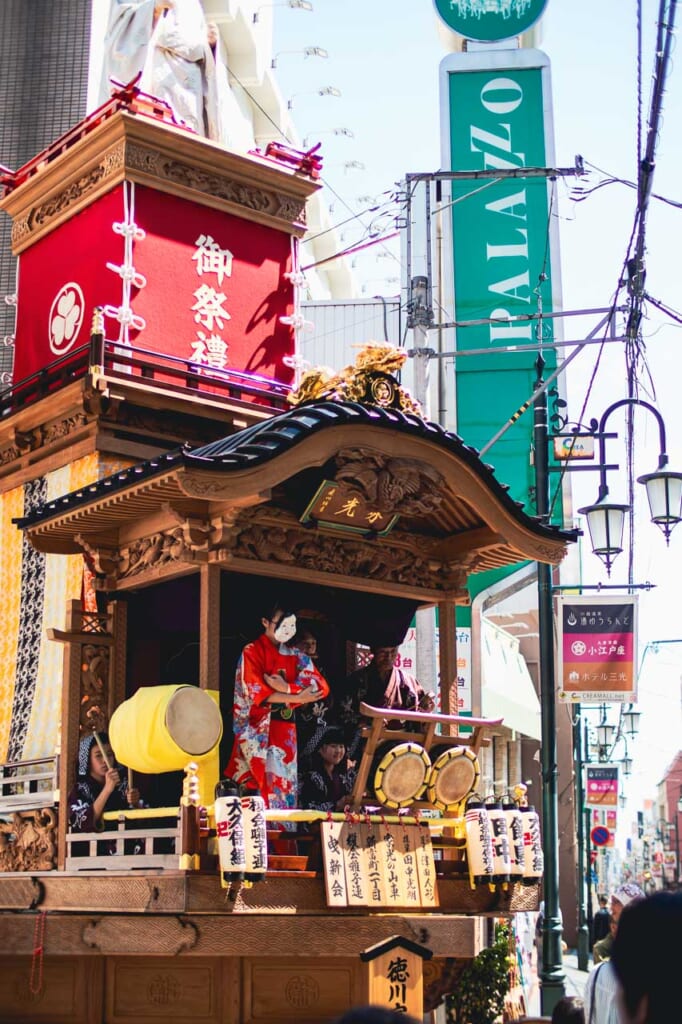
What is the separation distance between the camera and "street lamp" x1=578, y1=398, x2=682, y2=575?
13.9 metres

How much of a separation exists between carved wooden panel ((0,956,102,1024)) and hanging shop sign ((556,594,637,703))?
780cm

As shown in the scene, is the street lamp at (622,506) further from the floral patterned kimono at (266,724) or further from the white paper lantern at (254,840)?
the white paper lantern at (254,840)

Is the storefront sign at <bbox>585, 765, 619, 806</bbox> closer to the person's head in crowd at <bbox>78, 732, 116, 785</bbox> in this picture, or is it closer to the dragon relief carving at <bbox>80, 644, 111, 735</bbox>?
the dragon relief carving at <bbox>80, 644, 111, 735</bbox>

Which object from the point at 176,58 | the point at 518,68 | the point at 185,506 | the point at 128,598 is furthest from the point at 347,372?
the point at 518,68

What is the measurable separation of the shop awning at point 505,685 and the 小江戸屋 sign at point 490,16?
463 inches

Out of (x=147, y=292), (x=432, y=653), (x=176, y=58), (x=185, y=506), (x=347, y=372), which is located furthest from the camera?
(x=432, y=653)

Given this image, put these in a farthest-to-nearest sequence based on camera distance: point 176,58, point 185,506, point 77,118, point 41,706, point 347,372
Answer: point 77,118 < point 176,58 < point 41,706 < point 347,372 < point 185,506

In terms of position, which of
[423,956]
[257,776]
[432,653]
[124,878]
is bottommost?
[423,956]

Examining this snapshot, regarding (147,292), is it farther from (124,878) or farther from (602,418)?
(124,878)

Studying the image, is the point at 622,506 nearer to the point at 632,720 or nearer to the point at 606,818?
the point at 632,720

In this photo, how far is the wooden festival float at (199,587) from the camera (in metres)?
10.4

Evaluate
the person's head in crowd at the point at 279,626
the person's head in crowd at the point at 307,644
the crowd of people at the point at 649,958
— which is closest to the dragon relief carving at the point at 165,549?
the person's head in crowd at the point at 279,626

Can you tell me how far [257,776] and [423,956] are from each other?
85.6 inches

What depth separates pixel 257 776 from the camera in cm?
1154
